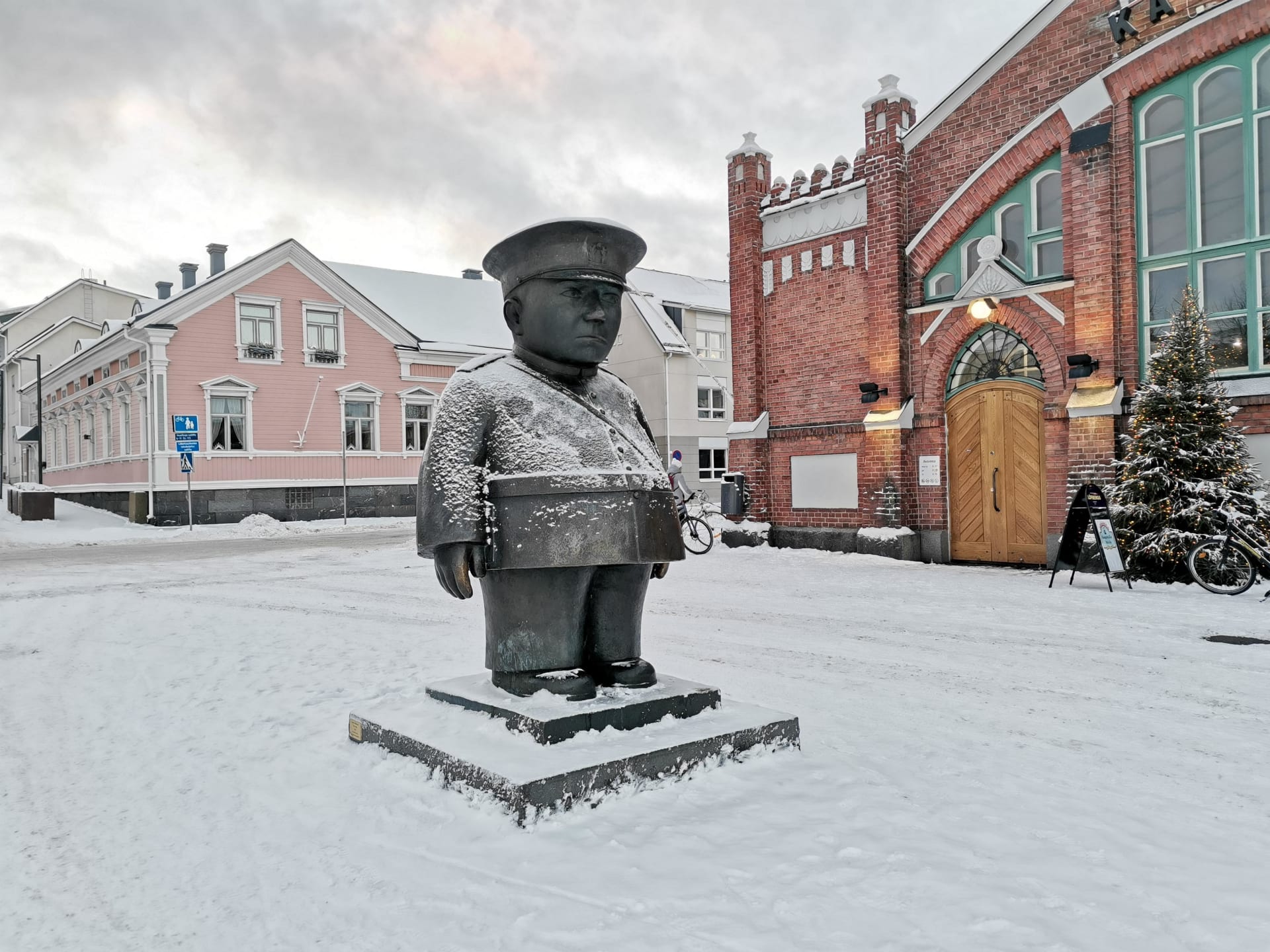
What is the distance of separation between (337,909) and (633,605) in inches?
69.9

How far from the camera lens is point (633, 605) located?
404 centimetres

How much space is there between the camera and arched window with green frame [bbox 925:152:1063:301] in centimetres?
1219

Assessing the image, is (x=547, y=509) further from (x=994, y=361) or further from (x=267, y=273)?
(x=267, y=273)

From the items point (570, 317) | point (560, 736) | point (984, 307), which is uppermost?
point (984, 307)

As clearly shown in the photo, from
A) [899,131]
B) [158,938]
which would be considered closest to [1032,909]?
[158,938]

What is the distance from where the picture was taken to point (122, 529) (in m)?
22.2

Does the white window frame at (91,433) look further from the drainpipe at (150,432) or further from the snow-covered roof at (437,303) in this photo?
the snow-covered roof at (437,303)

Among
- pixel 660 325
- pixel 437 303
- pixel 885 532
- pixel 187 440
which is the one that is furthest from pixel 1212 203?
pixel 437 303

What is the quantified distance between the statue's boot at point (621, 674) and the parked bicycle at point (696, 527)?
1023cm

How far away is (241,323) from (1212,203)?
22.9 m

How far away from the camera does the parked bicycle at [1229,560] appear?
8969 millimetres

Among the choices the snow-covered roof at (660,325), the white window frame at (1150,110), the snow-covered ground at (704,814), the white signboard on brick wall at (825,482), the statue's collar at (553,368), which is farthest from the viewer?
the snow-covered roof at (660,325)

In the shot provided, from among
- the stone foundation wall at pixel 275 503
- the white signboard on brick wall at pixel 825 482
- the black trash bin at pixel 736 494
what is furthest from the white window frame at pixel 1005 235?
the stone foundation wall at pixel 275 503

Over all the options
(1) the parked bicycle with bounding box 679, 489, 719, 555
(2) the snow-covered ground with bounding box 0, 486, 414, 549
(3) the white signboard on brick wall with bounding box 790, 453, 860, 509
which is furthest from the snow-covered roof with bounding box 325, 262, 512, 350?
(3) the white signboard on brick wall with bounding box 790, 453, 860, 509
